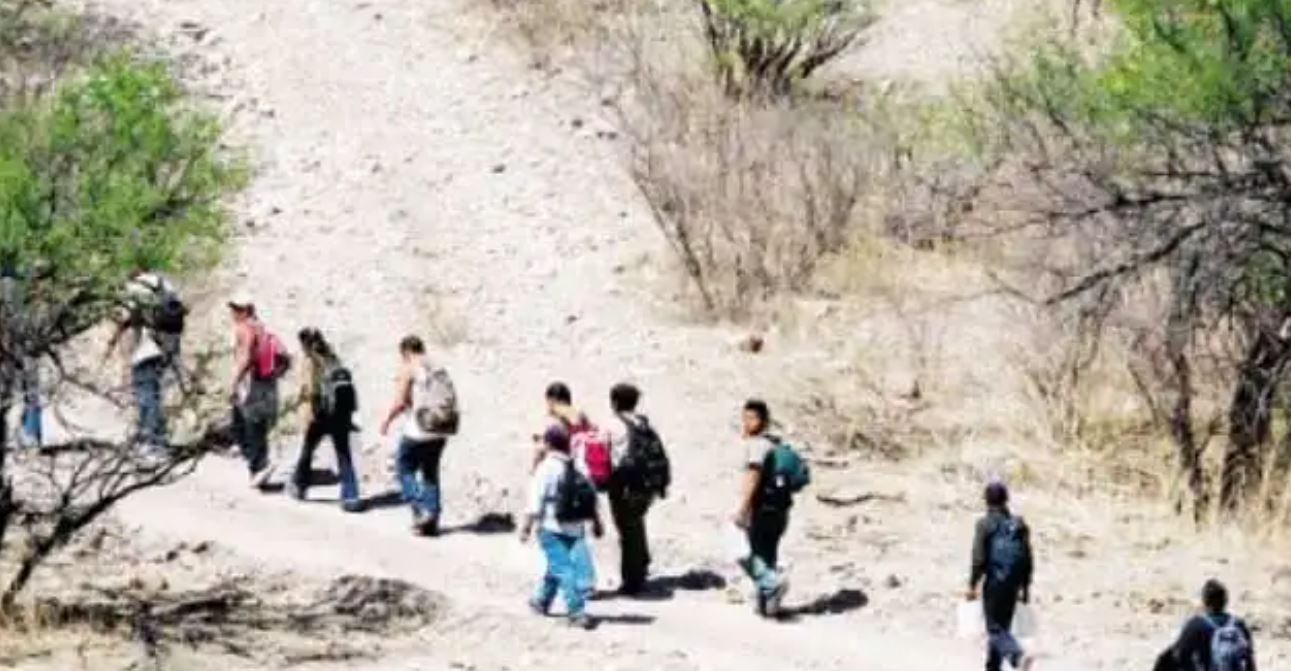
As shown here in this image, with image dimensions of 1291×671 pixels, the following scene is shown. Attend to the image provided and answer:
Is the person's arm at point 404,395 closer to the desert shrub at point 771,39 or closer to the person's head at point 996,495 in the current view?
the person's head at point 996,495

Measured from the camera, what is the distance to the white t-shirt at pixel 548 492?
55.7 feet

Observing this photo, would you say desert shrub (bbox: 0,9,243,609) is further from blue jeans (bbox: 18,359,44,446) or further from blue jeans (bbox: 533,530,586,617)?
blue jeans (bbox: 533,530,586,617)

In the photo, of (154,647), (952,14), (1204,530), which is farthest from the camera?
(952,14)

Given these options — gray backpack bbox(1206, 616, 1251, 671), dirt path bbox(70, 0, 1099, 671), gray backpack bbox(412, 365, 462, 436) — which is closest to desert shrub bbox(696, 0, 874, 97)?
dirt path bbox(70, 0, 1099, 671)

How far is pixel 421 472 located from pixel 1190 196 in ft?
18.1

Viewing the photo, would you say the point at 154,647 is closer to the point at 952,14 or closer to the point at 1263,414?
the point at 1263,414

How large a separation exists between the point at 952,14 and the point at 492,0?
5.91m

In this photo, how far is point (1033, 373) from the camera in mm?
23844

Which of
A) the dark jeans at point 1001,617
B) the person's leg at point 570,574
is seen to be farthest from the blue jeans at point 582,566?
the dark jeans at point 1001,617

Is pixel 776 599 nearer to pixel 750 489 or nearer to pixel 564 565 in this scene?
pixel 750 489

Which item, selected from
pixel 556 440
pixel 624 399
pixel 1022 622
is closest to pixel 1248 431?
pixel 1022 622

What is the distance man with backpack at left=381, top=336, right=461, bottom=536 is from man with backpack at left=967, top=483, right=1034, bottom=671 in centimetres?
437

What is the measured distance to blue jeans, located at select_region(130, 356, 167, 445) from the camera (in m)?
20.8

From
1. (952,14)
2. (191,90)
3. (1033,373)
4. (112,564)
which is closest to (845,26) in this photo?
(952,14)
